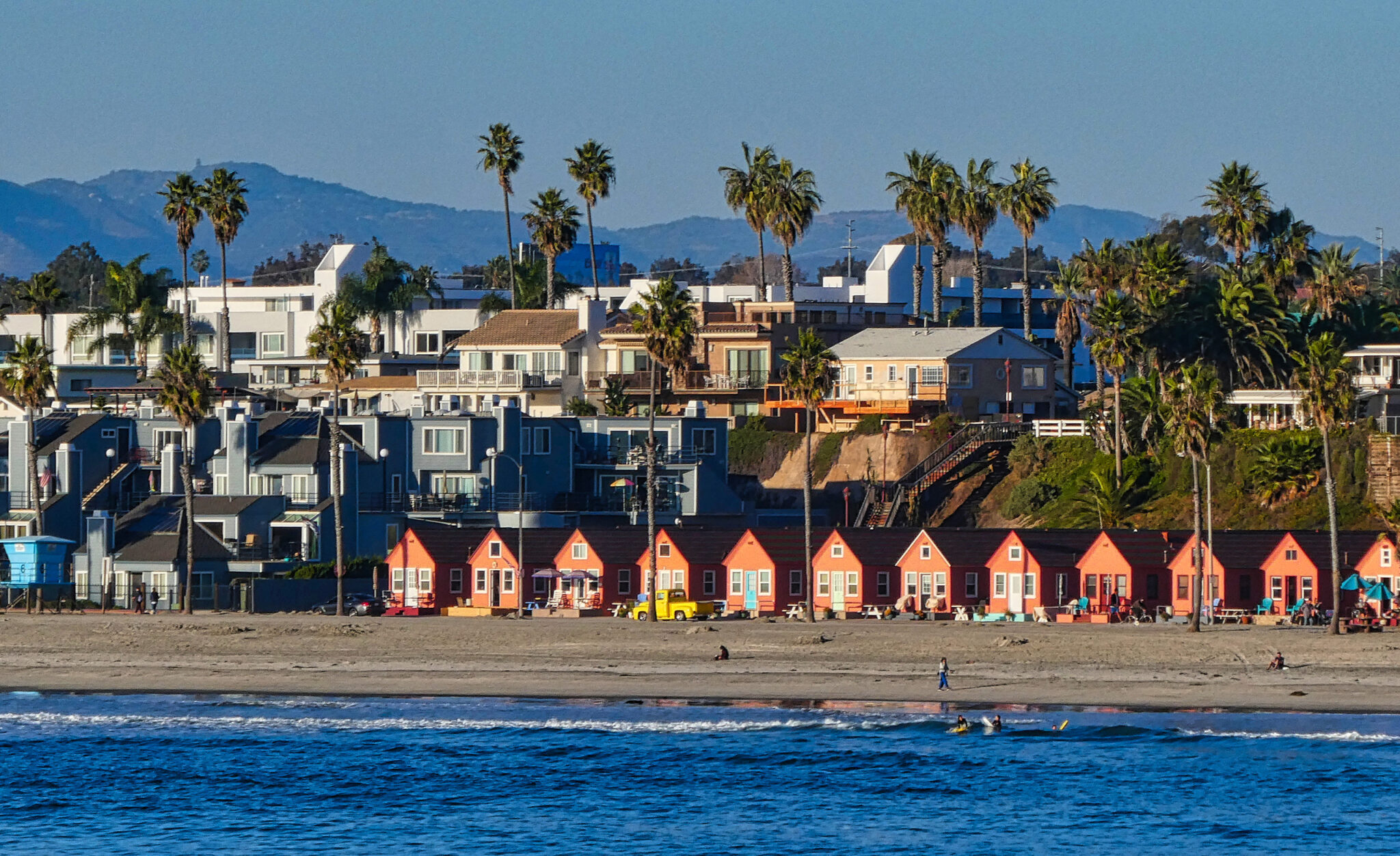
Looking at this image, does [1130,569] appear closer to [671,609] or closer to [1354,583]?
[1354,583]

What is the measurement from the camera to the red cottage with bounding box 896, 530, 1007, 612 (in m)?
88.5

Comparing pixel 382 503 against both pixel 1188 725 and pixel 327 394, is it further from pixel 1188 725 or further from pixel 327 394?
pixel 1188 725

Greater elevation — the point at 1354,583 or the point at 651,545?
the point at 651,545

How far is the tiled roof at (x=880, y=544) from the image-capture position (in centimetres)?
9025

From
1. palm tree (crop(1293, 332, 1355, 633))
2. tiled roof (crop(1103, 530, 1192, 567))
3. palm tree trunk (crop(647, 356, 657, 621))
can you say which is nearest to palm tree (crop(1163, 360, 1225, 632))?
palm tree (crop(1293, 332, 1355, 633))

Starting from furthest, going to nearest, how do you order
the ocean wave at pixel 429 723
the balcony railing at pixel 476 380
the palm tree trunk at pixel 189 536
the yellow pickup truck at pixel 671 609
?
the balcony railing at pixel 476 380
the palm tree trunk at pixel 189 536
the yellow pickup truck at pixel 671 609
the ocean wave at pixel 429 723

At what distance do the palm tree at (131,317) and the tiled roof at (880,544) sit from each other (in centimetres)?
6953

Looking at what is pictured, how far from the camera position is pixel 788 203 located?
136500 mm

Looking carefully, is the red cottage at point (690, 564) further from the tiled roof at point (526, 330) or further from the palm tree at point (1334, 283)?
the tiled roof at point (526, 330)

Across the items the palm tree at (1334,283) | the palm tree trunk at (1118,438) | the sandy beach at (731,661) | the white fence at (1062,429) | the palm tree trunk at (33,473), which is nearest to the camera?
the sandy beach at (731,661)

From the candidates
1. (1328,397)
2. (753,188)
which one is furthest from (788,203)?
(1328,397)

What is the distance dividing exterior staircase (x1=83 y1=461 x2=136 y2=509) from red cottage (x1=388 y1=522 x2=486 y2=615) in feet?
57.5

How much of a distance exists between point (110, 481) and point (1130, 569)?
4812 centimetres

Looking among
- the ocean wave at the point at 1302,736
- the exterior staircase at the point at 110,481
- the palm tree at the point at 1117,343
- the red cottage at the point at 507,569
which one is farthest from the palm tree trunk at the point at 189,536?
the ocean wave at the point at 1302,736
